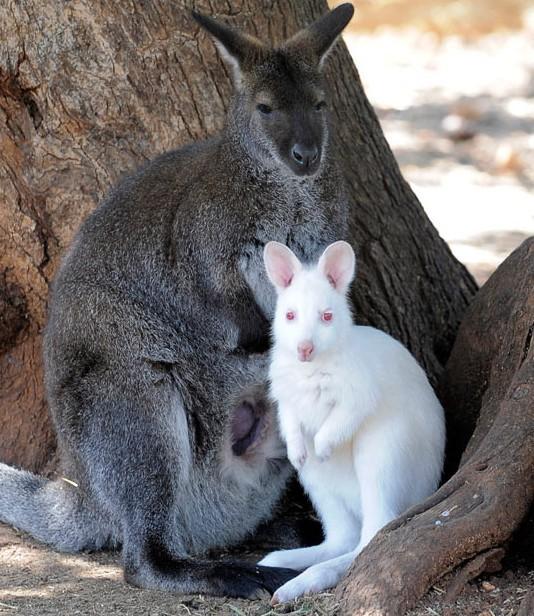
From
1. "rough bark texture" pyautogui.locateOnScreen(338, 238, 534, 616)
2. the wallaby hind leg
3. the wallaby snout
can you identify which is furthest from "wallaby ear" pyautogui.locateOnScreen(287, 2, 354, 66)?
the wallaby hind leg

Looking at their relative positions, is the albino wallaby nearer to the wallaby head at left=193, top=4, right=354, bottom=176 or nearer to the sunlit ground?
the wallaby head at left=193, top=4, right=354, bottom=176

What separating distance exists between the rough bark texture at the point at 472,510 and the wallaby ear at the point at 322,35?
134cm

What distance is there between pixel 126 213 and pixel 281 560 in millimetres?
1656

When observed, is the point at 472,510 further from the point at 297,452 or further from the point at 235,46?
the point at 235,46

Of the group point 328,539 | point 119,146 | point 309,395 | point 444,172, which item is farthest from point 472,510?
point 444,172

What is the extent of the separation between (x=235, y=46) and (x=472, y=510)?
215 cm

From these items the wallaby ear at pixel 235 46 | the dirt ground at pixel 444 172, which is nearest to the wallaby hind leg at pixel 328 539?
the dirt ground at pixel 444 172

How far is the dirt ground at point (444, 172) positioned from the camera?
421 cm

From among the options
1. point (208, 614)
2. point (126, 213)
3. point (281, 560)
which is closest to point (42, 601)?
point (208, 614)

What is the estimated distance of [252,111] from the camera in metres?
4.91

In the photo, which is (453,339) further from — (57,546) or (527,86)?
(527,86)

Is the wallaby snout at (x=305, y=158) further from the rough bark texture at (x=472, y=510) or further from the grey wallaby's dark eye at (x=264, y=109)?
the rough bark texture at (x=472, y=510)

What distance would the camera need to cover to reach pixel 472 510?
3.96m

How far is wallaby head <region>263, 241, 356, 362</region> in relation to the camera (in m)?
4.22
